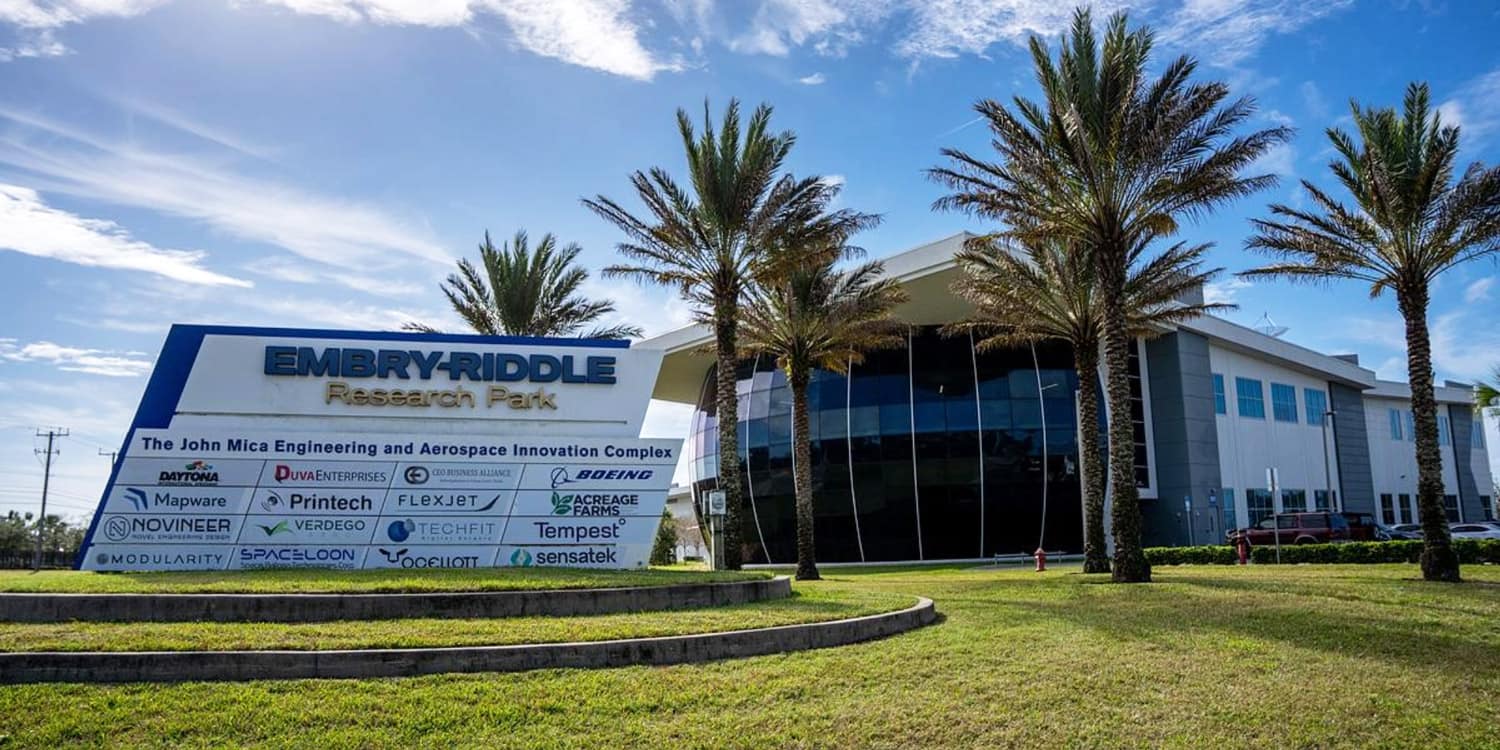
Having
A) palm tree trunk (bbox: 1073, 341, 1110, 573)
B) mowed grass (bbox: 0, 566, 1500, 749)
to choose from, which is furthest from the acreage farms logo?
palm tree trunk (bbox: 1073, 341, 1110, 573)

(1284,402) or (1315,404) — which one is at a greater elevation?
(1315,404)

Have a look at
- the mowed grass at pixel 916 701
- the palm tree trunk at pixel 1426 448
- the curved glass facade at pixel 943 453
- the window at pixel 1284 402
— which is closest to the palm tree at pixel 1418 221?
the palm tree trunk at pixel 1426 448

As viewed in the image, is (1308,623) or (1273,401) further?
(1273,401)

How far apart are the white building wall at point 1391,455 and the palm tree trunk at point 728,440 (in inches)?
1731

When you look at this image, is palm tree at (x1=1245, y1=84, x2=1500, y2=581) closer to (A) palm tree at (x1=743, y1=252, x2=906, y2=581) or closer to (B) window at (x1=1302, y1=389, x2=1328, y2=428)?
(A) palm tree at (x1=743, y1=252, x2=906, y2=581)

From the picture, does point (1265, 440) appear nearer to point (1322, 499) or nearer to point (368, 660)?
point (1322, 499)

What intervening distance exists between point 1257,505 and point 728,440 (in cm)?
3088

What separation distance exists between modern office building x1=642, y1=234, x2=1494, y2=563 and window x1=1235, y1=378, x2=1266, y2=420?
3.9 inches

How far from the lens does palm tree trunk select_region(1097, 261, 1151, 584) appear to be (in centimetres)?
1992

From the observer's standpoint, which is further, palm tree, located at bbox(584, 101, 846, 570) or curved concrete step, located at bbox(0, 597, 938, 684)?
palm tree, located at bbox(584, 101, 846, 570)

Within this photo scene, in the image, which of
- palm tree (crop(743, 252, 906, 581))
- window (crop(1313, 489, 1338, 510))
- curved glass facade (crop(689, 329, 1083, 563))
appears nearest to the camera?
palm tree (crop(743, 252, 906, 581))

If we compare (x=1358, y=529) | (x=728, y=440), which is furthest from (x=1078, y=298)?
(x=1358, y=529)

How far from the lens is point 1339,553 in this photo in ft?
90.3

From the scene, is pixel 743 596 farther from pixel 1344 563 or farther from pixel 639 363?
pixel 1344 563
